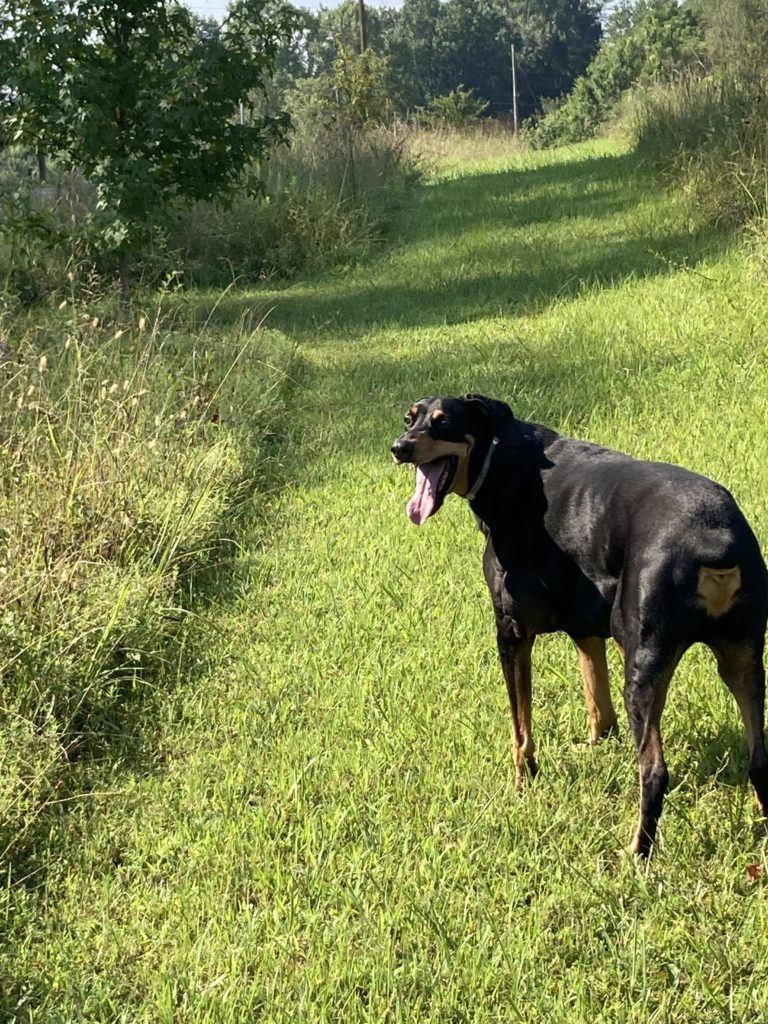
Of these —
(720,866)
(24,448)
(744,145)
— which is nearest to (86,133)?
(24,448)

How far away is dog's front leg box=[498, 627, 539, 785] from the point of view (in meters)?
2.95

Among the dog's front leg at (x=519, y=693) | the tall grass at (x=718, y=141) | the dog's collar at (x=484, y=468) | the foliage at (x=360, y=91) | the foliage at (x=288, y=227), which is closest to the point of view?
the dog's front leg at (x=519, y=693)

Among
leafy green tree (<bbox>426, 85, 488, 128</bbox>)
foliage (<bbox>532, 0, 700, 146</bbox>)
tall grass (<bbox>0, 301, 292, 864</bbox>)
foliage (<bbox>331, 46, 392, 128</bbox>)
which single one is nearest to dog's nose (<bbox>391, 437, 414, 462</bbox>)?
tall grass (<bbox>0, 301, 292, 864</bbox>)

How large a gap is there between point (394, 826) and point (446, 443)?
115cm

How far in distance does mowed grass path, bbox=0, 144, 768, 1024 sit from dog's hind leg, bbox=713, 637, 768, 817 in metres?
0.28

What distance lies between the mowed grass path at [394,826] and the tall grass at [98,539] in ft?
0.69

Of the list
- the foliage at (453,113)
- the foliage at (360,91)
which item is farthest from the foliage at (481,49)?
the foliage at (360,91)

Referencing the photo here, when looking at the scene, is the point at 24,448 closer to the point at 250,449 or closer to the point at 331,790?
the point at 250,449

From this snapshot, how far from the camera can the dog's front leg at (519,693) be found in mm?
2951

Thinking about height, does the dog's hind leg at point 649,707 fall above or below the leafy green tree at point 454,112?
above

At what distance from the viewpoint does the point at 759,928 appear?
2.31 meters

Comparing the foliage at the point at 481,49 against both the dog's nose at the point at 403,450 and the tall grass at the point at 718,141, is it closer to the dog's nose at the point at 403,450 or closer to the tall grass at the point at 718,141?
the tall grass at the point at 718,141

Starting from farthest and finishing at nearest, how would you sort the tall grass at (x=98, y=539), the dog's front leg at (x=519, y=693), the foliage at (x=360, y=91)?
the foliage at (x=360, y=91) < the tall grass at (x=98, y=539) < the dog's front leg at (x=519, y=693)

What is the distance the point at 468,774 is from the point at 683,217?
8.24 meters
